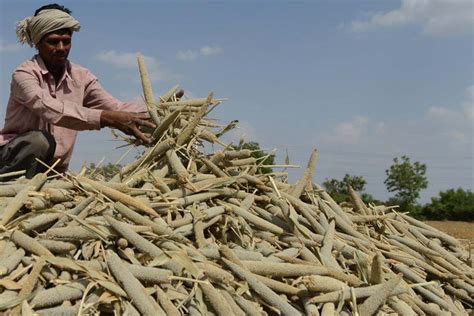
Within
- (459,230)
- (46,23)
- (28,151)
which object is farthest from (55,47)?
(459,230)

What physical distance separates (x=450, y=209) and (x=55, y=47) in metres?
20.9

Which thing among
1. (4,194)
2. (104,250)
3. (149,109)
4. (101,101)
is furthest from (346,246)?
(101,101)

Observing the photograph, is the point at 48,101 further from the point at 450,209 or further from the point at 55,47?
the point at 450,209

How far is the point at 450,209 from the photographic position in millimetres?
23156

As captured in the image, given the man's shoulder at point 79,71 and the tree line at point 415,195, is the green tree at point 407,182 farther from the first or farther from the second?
the man's shoulder at point 79,71

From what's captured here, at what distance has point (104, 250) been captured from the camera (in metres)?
2.47

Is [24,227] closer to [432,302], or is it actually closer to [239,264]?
[239,264]

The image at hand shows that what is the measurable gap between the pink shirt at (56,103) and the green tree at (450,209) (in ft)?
63.0

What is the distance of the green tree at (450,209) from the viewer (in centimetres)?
2281

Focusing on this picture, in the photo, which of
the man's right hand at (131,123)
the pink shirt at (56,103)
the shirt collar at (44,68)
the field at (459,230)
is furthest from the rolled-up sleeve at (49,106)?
the field at (459,230)

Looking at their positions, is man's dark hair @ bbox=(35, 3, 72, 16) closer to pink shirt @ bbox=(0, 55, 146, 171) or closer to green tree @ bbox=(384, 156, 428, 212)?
pink shirt @ bbox=(0, 55, 146, 171)

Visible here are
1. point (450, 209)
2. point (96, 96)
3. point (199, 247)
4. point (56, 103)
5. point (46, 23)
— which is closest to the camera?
point (199, 247)

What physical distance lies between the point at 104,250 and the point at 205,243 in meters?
0.43

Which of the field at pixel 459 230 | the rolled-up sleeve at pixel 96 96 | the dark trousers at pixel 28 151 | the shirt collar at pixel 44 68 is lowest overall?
the field at pixel 459 230
